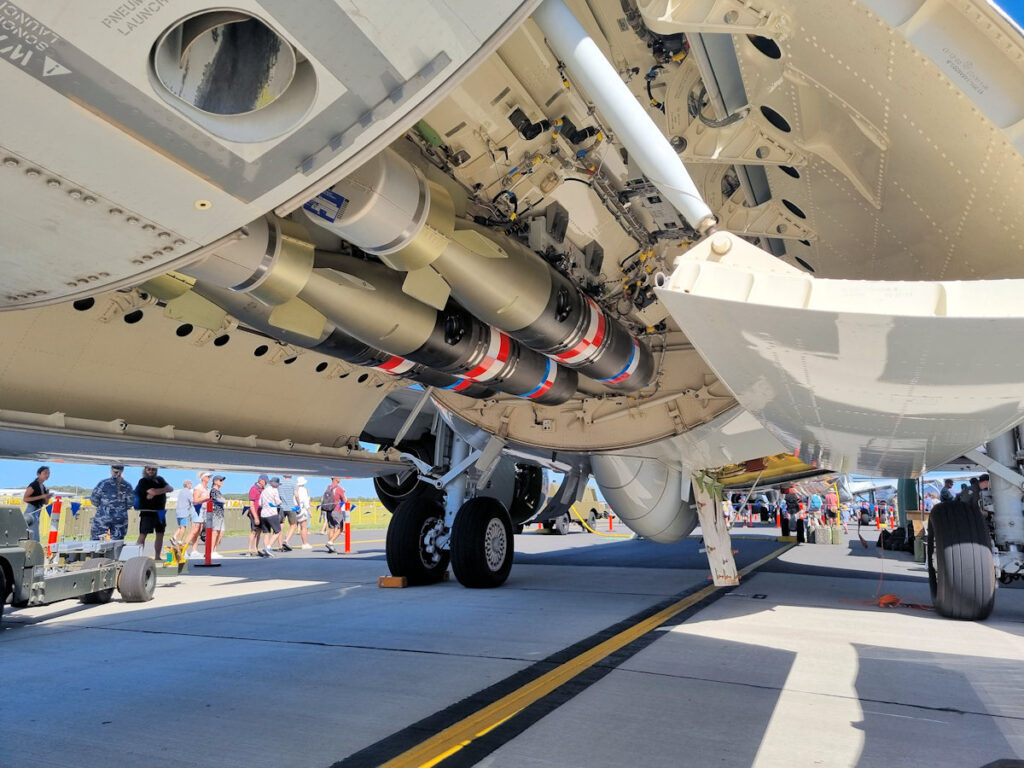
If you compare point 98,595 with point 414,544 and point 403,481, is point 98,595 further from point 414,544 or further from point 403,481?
point 403,481

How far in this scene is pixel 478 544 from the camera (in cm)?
779

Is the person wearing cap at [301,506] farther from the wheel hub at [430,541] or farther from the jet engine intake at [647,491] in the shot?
the jet engine intake at [647,491]

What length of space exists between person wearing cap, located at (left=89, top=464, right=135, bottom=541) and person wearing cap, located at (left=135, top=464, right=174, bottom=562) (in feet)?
1.58

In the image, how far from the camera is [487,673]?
164 inches

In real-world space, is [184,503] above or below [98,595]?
above

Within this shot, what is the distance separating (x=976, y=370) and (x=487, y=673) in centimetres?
303

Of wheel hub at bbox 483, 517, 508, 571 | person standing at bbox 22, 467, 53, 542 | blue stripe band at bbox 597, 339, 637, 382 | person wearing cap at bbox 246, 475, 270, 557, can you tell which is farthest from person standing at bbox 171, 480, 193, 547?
blue stripe band at bbox 597, 339, 637, 382

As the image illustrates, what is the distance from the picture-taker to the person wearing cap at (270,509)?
13.1 metres

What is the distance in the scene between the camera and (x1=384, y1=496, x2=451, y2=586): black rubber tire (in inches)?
318

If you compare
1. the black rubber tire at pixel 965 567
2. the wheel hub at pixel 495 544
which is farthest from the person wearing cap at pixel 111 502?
the black rubber tire at pixel 965 567

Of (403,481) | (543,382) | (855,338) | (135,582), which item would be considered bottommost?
(135,582)

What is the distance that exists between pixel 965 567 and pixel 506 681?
4662 mm

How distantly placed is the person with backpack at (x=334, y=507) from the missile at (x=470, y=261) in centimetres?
1156

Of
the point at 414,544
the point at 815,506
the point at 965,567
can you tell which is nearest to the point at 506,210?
the point at 414,544
